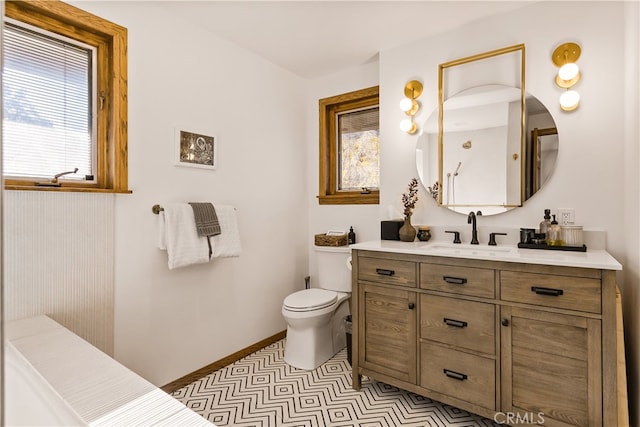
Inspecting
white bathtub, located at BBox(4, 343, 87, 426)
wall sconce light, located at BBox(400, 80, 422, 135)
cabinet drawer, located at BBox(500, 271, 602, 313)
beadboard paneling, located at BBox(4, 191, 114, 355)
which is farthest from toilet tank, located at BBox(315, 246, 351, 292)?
white bathtub, located at BBox(4, 343, 87, 426)

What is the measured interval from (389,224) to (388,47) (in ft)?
4.56

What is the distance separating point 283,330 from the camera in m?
2.99

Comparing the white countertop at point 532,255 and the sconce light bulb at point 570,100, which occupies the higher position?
the sconce light bulb at point 570,100

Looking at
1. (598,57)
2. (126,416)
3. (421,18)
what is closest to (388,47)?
(421,18)

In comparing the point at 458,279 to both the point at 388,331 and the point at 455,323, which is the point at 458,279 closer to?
the point at 455,323

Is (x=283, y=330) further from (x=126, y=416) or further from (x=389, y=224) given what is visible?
(x=126, y=416)

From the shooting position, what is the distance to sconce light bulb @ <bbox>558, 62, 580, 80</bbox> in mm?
1868

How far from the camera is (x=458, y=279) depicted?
1717mm

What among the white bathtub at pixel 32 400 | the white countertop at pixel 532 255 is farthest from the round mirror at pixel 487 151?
the white bathtub at pixel 32 400

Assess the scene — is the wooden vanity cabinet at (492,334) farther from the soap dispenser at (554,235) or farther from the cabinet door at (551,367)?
the soap dispenser at (554,235)

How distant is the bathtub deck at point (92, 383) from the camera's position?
903 mm

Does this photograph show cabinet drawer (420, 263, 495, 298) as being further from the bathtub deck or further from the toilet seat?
the bathtub deck

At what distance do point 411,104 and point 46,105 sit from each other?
2228 millimetres

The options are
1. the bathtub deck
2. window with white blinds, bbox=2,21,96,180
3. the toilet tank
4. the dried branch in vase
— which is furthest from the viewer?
the toilet tank
